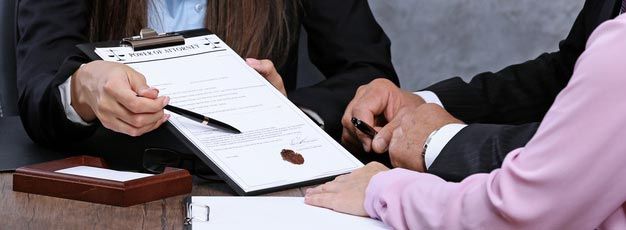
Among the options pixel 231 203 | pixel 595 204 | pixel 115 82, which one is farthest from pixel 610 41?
pixel 115 82

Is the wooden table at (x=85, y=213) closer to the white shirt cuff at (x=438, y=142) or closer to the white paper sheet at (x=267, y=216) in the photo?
the white paper sheet at (x=267, y=216)

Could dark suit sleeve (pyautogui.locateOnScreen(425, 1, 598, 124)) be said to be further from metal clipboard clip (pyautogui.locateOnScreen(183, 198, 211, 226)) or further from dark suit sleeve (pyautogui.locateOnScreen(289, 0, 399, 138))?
metal clipboard clip (pyautogui.locateOnScreen(183, 198, 211, 226))

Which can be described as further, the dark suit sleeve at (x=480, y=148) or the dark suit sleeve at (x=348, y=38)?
the dark suit sleeve at (x=348, y=38)

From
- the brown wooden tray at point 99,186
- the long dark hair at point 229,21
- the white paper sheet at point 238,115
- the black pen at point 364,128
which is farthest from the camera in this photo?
the long dark hair at point 229,21

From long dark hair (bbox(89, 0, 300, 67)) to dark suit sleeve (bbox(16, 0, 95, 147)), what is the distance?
0.04 m

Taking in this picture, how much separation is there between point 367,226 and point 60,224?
423mm

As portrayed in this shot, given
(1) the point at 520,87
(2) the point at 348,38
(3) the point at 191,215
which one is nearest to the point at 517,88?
(1) the point at 520,87

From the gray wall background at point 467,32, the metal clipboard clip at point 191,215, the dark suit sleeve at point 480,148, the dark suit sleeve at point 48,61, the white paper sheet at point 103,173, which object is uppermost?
the dark suit sleeve at point 480,148

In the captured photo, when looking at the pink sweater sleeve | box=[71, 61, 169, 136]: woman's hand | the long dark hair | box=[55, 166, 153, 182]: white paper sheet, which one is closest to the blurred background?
the long dark hair

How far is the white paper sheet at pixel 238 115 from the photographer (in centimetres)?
174

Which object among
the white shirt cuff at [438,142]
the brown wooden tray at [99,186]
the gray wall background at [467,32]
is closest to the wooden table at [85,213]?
the brown wooden tray at [99,186]

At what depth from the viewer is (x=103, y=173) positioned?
1.73 m

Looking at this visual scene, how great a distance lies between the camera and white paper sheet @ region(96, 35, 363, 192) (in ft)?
5.70

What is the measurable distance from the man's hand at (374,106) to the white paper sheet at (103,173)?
45 cm
